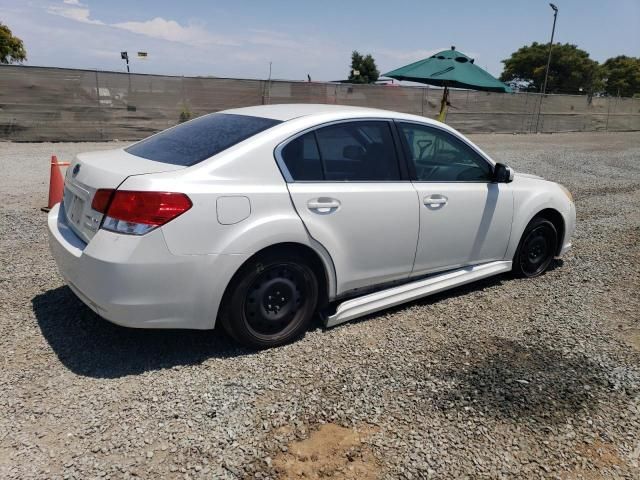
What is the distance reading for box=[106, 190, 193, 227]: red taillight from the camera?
9.78ft

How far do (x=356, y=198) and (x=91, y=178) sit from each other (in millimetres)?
1721

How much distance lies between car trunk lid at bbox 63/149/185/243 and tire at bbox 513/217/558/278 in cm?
336

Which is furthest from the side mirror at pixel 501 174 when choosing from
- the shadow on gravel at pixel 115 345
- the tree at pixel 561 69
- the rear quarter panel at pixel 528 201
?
the tree at pixel 561 69

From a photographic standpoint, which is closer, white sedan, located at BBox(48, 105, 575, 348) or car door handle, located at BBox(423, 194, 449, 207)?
white sedan, located at BBox(48, 105, 575, 348)

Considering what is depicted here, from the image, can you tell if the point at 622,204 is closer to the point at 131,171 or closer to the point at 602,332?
the point at 602,332

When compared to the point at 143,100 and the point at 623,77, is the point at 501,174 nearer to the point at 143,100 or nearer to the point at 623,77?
the point at 143,100

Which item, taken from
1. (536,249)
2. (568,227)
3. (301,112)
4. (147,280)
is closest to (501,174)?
(536,249)

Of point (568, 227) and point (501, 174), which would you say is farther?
point (568, 227)

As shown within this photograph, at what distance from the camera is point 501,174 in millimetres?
4527

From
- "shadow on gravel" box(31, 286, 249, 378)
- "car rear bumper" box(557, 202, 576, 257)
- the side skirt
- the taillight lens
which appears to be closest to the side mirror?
the side skirt

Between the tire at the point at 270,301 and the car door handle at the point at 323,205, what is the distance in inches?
12.9

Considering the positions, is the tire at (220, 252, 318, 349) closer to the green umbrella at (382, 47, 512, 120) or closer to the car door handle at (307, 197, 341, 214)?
the car door handle at (307, 197, 341, 214)

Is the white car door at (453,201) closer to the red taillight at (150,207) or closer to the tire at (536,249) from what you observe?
the tire at (536,249)

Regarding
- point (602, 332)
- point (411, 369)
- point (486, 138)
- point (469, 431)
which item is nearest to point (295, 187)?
point (411, 369)
